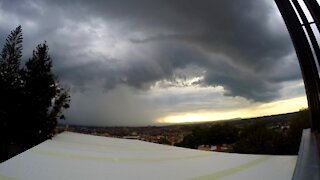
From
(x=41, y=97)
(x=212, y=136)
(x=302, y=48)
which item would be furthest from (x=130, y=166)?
(x=212, y=136)

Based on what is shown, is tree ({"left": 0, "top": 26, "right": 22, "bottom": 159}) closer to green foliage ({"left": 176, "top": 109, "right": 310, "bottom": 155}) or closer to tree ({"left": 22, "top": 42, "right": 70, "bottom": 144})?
tree ({"left": 22, "top": 42, "right": 70, "bottom": 144})

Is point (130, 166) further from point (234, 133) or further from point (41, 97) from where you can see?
point (234, 133)

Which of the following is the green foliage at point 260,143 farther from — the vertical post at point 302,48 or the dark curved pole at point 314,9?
the dark curved pole at point 314,9

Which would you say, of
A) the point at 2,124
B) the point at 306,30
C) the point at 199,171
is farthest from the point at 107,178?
the point at 2,124

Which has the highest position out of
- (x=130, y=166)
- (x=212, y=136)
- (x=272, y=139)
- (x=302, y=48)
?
(x=302, y=48)

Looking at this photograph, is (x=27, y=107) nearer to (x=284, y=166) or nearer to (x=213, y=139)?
(x=284, y=166)

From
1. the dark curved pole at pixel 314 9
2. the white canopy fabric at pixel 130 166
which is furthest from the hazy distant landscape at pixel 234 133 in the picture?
the dark curved pole at pixel 314 9
